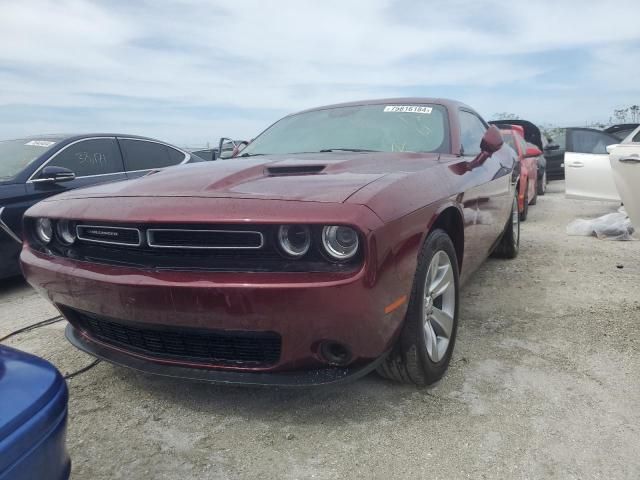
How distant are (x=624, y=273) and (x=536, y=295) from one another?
42.1 inches

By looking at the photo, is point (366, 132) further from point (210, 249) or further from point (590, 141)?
point (590, 141)

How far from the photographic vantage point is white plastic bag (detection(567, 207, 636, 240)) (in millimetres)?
5551

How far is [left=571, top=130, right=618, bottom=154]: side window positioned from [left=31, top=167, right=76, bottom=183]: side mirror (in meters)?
6.53

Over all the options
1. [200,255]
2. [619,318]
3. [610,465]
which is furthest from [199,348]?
[619,318]

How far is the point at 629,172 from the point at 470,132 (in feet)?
4.79

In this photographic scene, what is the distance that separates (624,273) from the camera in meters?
4.16

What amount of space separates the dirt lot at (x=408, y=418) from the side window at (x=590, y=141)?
4.70 m

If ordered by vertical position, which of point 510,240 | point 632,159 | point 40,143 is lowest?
point 510,240

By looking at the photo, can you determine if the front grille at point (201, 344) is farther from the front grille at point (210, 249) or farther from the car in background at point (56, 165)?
the car in background at point (56, 165)

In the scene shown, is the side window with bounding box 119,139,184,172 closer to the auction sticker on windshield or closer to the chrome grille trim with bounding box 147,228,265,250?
the auction sticker on windshield

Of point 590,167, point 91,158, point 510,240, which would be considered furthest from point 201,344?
point 590,167

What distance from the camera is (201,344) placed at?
1962 millimetres

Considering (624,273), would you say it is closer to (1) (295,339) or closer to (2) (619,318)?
(2) (619,318)

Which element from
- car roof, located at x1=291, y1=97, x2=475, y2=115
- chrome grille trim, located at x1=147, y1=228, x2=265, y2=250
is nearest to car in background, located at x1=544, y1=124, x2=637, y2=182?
car roof, located at x1=291, y1=97, x2=475, y2=115
